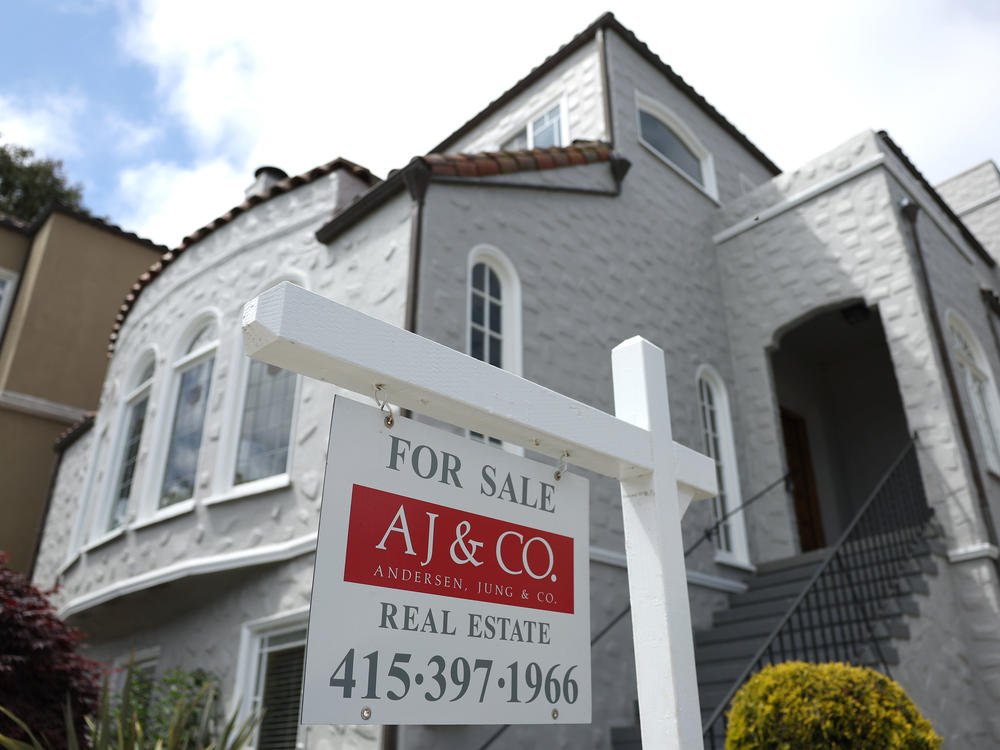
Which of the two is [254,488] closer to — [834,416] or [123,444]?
[123,444]

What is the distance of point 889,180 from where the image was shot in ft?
31.1

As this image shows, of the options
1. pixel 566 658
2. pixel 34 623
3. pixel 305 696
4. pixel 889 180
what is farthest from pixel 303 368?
pixel 889 180

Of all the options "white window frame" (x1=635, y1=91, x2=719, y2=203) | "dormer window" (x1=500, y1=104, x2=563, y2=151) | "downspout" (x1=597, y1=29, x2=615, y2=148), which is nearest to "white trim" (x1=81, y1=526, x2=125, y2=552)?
"dormer window" (x1=500, y1=104, x2=563, y2=151)

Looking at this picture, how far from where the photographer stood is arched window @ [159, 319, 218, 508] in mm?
8516

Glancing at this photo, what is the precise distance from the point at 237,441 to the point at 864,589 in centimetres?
627

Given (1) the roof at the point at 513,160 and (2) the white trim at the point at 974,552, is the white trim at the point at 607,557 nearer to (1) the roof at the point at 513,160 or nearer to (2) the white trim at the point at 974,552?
(2) the white trim at the point at 974,552

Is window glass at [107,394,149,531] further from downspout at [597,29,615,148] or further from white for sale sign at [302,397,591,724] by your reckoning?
white for sale sign at [302,397,591,724]

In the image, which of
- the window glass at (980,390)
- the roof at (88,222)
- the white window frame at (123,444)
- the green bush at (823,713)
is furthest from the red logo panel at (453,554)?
the roof at (88,222)

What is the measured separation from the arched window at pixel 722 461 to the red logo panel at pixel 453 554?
7.07m

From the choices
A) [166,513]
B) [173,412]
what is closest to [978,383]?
[166,513]

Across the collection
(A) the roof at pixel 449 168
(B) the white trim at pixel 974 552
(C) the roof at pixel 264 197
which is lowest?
(B) the white trim at pixel 974 552

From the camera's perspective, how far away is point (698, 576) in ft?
27.0

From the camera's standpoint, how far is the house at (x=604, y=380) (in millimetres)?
6918

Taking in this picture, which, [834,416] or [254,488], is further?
[834,416]
